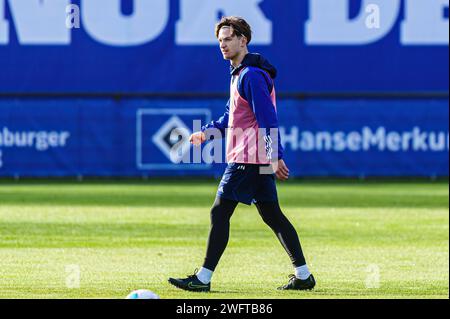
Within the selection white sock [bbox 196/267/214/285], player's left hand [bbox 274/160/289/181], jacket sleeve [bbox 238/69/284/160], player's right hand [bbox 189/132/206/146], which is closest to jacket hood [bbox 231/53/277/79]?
jacket sleeve [bbox 238/69/284/160]

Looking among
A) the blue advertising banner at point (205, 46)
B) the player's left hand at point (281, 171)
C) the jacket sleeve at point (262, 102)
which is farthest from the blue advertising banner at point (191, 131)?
the player's left hand at point (281, 171)

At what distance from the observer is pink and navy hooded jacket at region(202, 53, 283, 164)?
955 centimetres

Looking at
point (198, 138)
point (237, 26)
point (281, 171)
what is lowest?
point (281, 171)

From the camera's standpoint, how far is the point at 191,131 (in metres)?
28.1

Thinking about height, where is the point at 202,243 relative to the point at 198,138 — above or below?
below

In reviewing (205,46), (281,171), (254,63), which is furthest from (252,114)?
(205,46)

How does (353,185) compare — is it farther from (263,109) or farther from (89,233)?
(263,109)

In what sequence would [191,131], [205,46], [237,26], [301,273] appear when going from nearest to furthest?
[237,26]
[301,273]
[191,131]
[205,46]

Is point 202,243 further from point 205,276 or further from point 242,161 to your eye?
point 242,161

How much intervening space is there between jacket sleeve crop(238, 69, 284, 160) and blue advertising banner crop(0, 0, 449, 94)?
1990 centimetres

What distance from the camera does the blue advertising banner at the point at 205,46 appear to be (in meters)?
29.7

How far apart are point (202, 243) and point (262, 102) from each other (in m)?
5.12

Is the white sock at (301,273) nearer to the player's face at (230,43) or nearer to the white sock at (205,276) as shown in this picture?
the white sock at (205,276)

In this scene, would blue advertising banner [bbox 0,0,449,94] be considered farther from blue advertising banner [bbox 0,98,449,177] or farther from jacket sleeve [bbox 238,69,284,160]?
jacket sleeve [bbox 238,69,284,160]
